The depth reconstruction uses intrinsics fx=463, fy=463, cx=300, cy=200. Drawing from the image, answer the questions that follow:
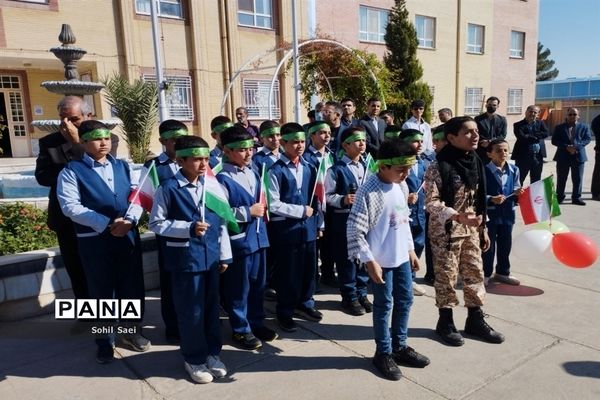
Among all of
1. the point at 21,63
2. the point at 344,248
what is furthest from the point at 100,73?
the point at 344,248

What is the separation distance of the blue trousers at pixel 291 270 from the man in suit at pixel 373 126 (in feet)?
9.91

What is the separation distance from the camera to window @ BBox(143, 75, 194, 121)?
1597 centimetres

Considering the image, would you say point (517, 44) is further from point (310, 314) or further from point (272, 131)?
point (310, 314)

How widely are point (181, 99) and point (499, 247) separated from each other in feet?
43.9

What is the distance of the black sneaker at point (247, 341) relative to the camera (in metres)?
3.88

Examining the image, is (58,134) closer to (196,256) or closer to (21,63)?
(196,256)

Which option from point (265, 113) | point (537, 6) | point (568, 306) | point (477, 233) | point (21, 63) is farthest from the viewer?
point (537, 6)

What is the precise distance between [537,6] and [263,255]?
31.7 meters

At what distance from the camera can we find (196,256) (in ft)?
10.8

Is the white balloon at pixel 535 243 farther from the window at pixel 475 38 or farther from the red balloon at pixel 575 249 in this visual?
the window at pixel 475 38

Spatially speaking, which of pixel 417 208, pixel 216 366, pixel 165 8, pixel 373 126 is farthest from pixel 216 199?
pixel 165 8

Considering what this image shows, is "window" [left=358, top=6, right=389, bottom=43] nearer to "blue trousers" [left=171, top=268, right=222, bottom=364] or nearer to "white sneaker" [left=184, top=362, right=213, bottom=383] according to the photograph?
"blue trousers" [left=171, top=268, right=222, bottom=364]

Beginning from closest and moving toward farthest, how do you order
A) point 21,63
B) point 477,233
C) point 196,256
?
point 196,256 < point 477,233 < point 21,63

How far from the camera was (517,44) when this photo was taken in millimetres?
28547
